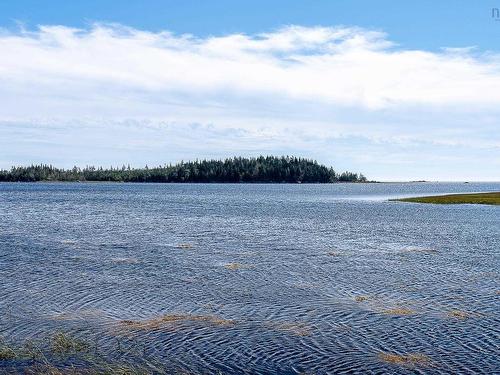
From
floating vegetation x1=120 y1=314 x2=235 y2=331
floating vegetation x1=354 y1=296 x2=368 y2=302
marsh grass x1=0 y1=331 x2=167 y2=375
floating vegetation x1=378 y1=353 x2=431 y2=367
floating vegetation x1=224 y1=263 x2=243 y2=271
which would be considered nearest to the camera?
marsh grass x1=0 y1=331 x2=167 y2=375

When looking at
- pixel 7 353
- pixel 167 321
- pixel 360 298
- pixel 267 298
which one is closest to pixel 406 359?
pixel 360 298

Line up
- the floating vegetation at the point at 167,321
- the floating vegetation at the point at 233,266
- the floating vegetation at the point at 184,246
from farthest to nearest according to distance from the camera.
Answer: the floating vegetation at the point at 184,246 → the floating vegetation at the point at 233,266 → the floating vegetation at the point at 167,321

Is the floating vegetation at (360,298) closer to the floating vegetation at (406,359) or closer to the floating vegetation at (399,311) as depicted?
the floating vegetation at (399,311)

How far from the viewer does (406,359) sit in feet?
67.6

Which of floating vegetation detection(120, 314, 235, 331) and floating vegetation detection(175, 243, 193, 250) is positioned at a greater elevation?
floating vegetation detection(175, 243, 193, 250)

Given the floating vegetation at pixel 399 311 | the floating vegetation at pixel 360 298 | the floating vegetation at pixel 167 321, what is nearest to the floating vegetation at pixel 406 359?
the floating vegetation at pixel 399 311

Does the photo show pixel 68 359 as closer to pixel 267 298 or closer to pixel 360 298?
pixel 267 298

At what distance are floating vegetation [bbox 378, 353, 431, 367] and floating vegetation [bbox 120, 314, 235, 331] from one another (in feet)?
23.3

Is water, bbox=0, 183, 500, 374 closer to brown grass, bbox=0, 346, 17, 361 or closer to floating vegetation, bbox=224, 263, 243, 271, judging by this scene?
floating vegetation, bbox=224, 263, 243, 271

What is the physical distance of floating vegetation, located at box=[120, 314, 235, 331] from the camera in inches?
960

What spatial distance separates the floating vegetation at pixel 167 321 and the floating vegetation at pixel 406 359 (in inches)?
280

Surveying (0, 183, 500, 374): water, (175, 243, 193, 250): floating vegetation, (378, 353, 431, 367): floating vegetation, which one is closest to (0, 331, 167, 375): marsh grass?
(0, 183, 500, 374): water

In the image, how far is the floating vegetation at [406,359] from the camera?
20.2 m

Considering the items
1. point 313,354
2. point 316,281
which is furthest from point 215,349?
point 316,281
